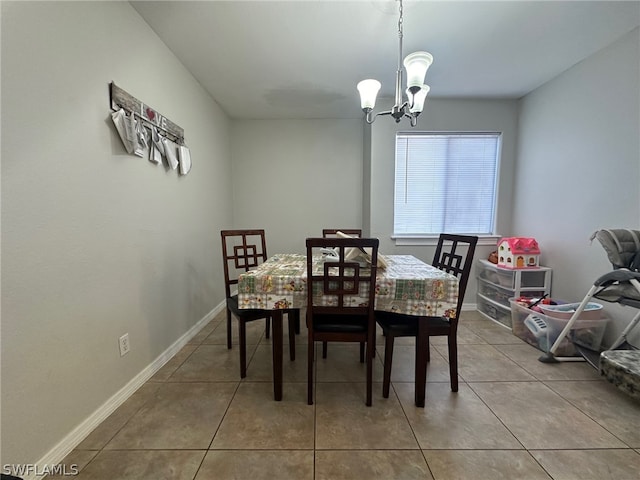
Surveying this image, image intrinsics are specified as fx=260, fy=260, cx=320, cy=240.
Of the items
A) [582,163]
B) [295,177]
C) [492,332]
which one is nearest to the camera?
[582,163]

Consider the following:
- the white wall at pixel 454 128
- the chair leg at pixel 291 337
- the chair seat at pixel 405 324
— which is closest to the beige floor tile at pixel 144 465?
the chair leg at pixel 291 337

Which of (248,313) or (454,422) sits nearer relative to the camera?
(454,422)

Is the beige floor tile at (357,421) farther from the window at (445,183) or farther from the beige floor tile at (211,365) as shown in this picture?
the window at (445,183)

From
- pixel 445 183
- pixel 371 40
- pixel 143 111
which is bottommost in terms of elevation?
pixel 445 183

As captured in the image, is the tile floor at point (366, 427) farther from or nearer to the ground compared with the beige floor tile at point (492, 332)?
farther from the ground

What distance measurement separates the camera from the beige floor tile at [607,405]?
135cm

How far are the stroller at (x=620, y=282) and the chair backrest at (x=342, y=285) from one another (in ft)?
4.99

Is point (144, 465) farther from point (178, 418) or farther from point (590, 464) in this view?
point (590, 464)

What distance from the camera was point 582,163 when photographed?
2283 mm

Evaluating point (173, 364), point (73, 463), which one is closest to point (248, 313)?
point (173, 364)

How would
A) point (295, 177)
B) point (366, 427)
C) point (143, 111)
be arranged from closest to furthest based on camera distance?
point (366, 427)
point (143, 111)
point (295, 177)

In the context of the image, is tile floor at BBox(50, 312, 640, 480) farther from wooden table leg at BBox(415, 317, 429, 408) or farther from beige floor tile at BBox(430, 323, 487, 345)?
beige floor tile at BBox(430, 323, 487, 345)

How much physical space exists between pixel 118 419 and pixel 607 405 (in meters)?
2.83

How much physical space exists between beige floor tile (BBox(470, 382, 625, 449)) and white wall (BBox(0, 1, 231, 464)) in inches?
88.3
